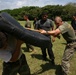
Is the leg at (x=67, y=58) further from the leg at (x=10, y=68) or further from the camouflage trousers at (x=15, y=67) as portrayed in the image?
the leg at (x=10, y=68)

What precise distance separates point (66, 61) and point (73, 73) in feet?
2.85

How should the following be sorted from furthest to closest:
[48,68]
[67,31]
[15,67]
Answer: [48,68]
[67,31]
[15,67]

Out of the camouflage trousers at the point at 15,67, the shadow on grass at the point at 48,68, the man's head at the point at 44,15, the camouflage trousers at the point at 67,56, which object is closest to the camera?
the camouflage trousers at the point at 15,67

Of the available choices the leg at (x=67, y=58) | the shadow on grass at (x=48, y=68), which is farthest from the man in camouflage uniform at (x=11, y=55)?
the shadow on grass at (x=48, y=68)

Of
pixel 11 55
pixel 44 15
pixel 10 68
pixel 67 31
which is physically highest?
pixel 44 15

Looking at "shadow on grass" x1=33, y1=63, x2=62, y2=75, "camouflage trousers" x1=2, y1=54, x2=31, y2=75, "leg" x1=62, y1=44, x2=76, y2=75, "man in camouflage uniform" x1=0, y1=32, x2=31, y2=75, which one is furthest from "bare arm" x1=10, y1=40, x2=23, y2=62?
"shadow on grass" x1=33, y1=63, x2=62, y2=75

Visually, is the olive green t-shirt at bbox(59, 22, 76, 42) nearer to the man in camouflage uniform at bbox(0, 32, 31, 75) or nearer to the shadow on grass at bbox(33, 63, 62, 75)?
the shadow on grass at bbox(33, 63, 62, 75)

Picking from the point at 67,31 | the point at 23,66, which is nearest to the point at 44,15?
the point at 67,31

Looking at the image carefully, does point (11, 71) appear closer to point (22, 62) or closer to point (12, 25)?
point (22, 62)

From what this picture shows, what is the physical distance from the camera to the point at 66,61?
23.2 feet

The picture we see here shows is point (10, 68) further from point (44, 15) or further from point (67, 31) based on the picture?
point (44, 15)

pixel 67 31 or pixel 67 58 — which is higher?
pixel 67 31

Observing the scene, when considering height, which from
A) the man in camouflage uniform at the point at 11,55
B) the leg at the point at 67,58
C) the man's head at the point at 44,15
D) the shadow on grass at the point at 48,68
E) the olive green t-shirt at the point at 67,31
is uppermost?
the man's head at the point at 44,15

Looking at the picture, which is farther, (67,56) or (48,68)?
(48,68)
